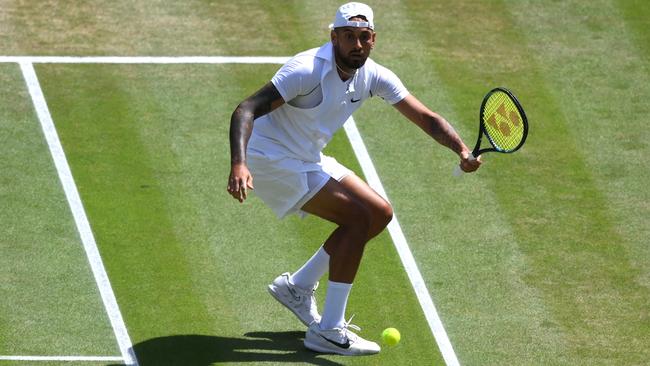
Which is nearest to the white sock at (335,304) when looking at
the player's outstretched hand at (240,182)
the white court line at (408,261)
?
the white court line at (408,261)

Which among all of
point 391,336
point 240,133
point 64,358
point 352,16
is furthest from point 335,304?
point 352,16

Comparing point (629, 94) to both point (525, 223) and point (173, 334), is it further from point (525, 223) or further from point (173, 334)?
point (173, 334)

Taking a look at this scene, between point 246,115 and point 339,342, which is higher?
point 246,115

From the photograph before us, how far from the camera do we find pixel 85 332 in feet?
36.0

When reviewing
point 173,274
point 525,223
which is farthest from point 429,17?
point 173,274

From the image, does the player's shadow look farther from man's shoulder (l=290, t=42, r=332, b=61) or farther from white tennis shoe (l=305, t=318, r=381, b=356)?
man's shoulder (l=290, t=42, r=332, b=61)

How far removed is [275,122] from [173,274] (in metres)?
1.71

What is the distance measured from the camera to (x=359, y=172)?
13.7m

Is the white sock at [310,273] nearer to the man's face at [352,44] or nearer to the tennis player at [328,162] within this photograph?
the tennis player at [328,162]

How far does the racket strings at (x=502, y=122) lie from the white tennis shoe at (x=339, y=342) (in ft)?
5.42

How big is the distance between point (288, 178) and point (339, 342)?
1195 millimetres

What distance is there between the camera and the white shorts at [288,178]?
10.8 meters

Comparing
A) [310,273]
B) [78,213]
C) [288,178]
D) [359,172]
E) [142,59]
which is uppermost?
[288,178]

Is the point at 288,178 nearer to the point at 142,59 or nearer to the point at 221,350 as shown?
the point at 221,350
